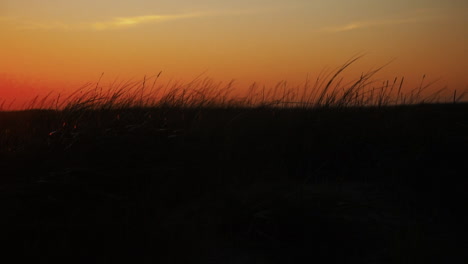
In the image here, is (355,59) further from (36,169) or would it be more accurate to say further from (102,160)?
(36,169)

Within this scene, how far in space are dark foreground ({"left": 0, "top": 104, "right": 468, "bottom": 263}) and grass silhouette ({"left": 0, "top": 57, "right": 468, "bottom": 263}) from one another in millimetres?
10

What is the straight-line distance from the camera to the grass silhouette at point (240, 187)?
281 centimetres

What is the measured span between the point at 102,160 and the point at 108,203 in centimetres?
51

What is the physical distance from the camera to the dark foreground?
2.80 m

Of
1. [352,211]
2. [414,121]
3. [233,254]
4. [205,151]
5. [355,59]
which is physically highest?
[355,59]

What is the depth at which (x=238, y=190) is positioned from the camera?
11.4 feet

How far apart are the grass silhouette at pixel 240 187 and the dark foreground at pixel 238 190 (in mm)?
10

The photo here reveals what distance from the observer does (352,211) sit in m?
3.11

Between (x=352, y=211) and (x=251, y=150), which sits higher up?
(x=251, y=150)

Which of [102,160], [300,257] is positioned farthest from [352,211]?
[102,160]

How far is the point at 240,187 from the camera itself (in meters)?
3.57

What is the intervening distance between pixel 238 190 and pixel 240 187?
0.29ft

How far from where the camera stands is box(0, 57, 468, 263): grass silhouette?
2.81 meters

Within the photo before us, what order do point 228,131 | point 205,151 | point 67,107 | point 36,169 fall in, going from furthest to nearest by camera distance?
point 67,107 → point 228,131 → point 205,151 → point 36,169
